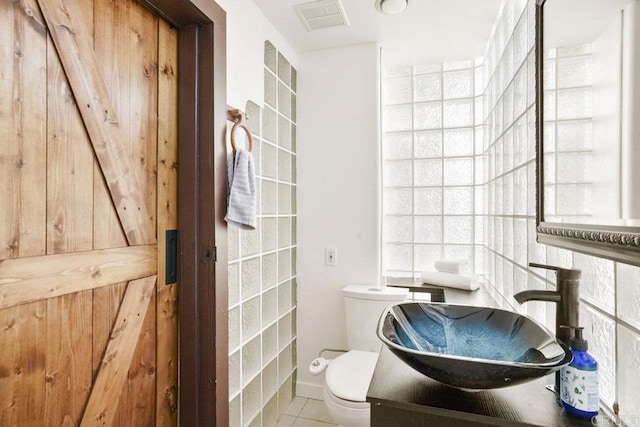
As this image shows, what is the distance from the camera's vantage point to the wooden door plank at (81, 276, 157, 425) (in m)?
0.98

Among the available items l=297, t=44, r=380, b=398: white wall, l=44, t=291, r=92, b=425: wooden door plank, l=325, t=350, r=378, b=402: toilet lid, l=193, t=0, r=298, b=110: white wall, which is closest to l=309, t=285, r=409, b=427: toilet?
l=325, t=350, r=378, b=402: toilet lid

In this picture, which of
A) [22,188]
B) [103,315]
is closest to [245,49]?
[22,188]

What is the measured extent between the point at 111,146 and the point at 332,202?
1.37 m

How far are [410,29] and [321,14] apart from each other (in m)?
0.55

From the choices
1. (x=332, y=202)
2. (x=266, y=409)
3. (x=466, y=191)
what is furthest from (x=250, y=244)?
(x=466, y=191)

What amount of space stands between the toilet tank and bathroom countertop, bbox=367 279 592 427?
1.03 metres

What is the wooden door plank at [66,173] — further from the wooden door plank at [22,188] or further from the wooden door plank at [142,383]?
the wooden door plank at [142,383]

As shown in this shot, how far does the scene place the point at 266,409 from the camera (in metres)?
1.78

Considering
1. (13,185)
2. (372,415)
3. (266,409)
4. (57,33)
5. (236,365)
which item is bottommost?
(266,409)

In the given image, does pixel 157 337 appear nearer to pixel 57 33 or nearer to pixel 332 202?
pixel 57 33

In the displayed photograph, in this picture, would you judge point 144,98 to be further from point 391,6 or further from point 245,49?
point 391,6

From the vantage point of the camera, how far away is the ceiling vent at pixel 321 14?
169 centimetres

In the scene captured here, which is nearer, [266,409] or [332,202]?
[266,409]

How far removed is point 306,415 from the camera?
1.97 m
